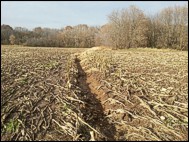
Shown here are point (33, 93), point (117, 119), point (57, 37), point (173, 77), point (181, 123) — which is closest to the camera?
point (181, 123)

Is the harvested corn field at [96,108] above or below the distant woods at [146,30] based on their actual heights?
below

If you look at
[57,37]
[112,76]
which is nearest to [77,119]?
[112,76]

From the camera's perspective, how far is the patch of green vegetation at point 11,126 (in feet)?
18.7

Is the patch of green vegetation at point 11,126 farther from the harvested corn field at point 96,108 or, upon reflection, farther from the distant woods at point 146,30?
the distant woods at point 146,30

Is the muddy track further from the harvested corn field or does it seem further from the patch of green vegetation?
the patch of green vegetation

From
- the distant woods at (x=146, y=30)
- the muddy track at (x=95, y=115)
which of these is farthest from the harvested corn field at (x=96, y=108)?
the distant woods at (x=146, y=30)

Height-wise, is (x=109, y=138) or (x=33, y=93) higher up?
(x=33, y=93)

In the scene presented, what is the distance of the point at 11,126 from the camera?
19.2ft

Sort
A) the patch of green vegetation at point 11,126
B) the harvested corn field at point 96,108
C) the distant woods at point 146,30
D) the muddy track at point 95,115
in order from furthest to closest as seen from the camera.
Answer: the distant woods at point 146,30 < the muddy track at point 95,115 < the harvested corn field at point 96,108 < the patch of green vegetation at point 11,126

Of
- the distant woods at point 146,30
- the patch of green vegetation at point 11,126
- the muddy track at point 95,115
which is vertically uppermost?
the distant woods at point 146,30

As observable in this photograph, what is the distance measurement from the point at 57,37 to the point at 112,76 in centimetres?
5133

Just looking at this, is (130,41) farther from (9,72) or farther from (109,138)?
(109,138)

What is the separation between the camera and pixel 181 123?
20.6ft

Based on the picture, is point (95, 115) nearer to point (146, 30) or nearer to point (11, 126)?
point (11, 126)
